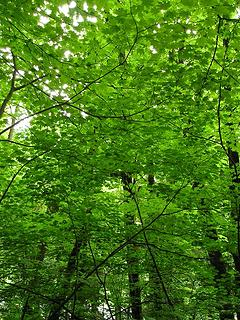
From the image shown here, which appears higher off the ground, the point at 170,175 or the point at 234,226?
the point at 170,175

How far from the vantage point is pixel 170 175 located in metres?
6.48

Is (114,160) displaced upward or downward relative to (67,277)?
upward

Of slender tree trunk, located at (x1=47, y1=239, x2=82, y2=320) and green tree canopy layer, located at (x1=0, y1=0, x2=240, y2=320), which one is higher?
green tree canopy layer, located at (x1=0, y1=0, x2=240, y2=320)

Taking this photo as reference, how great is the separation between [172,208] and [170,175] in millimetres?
645

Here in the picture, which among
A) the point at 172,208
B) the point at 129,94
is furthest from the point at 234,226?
the point at 129,94

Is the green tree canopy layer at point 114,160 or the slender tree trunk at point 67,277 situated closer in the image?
the green tree canopy layer at point 114,160

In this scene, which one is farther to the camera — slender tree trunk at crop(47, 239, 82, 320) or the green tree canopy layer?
slender tree trunk at crop(47, 239, 82, 320)

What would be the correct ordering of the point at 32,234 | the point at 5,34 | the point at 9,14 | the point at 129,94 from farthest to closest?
the point at 32,234 → the point at 129,94 → the point at 5,34 → the point at 9,14

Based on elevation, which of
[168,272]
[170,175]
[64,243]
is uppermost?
[170,175]

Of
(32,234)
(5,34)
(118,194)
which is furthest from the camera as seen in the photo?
(118,194)

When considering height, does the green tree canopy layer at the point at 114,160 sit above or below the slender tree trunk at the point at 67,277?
above

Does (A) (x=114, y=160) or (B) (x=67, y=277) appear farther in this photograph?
(B) (x=67, y=277)

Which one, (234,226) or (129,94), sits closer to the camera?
(129,94)

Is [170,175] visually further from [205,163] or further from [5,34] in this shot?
[5,34]
